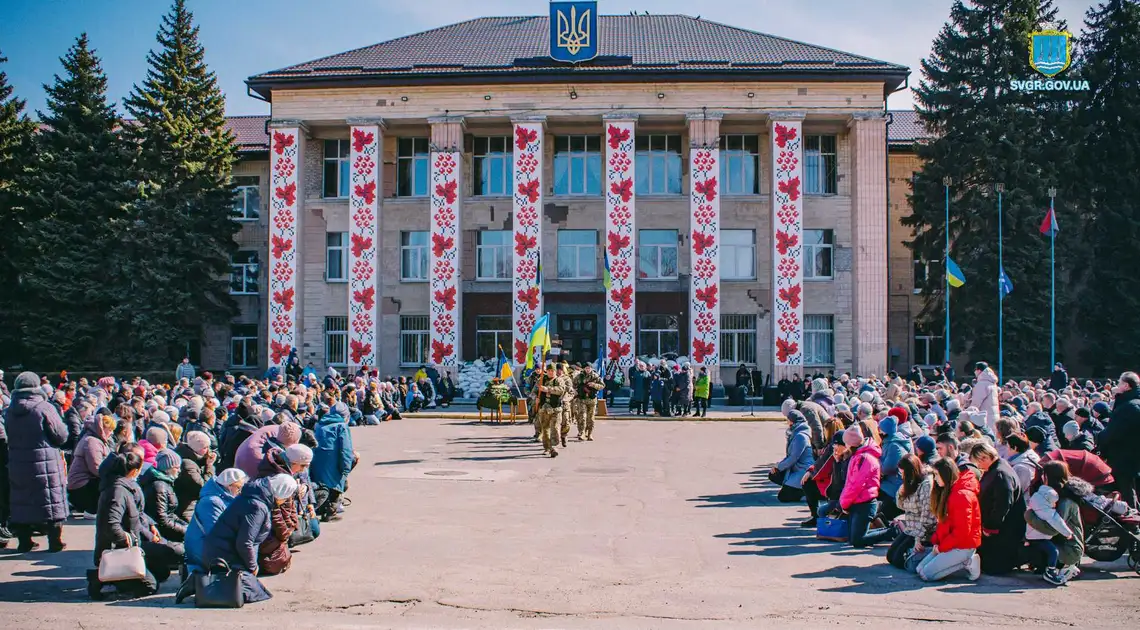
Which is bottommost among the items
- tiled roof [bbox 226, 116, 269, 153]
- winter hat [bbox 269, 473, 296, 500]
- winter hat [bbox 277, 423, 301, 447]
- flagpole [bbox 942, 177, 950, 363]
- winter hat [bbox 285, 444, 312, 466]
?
winter hat [bbox 269, 473, 296, 500]

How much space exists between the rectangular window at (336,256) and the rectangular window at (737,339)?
17795 millimetres

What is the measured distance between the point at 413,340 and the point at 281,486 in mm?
34613

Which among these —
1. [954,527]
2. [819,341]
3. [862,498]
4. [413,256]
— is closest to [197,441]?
[862,498]

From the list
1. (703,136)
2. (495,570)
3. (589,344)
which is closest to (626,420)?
(589,344)

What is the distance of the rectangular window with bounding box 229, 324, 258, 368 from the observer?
4634 cm

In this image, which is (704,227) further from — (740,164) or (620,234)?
(740,164)

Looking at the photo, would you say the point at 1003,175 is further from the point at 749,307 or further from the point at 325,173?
the point at 325,173

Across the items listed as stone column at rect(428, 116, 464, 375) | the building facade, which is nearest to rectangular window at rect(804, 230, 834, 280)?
the building facade

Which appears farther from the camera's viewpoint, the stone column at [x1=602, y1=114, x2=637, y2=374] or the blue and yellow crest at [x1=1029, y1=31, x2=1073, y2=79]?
the stone column at [x1=602, y1=114, x2=637, y2=374]

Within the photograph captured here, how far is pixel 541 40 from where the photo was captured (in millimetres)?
45125

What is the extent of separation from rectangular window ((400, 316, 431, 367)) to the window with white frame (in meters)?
9.85

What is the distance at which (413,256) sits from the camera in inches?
1732

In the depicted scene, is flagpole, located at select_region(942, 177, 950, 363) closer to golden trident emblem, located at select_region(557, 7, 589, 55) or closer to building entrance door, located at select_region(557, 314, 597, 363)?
building entrance door, located at select_region(557, 314, 597, 363)

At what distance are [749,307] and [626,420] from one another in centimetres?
1328
